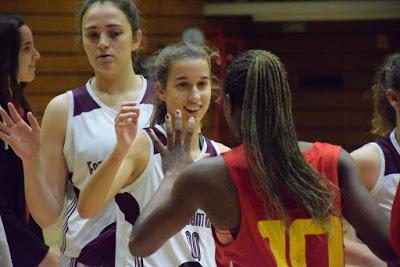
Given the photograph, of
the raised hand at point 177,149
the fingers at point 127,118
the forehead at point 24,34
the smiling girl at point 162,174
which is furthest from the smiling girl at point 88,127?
the raised hand at point 177,149

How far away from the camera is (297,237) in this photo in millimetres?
2072

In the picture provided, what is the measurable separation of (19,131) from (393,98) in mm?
1126

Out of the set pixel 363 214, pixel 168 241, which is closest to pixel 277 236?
pixel 363 214

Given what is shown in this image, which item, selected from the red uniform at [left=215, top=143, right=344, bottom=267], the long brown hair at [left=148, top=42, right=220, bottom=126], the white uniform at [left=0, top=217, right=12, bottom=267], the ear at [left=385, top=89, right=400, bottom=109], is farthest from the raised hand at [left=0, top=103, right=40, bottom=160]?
the ear at [left=385, top=89, right=400, bottom=109]

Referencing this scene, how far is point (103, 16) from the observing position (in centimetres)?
306

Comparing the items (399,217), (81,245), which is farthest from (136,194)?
(399,217)

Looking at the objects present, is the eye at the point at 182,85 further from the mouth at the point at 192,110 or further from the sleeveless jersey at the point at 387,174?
the sleeveless jersey at the point at 387,174

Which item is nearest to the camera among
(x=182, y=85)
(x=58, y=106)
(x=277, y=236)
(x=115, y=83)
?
(x=277, y=236)

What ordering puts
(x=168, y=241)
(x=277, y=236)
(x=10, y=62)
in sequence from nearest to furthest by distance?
1. (x=277, y=236)
2. (x=168, y=241)
3. (x=10, y=62)

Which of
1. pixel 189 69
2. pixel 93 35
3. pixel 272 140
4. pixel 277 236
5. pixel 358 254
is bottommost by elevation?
pixel 358 254

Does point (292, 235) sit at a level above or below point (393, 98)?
below

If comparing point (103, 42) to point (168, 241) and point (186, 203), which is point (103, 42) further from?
point (186, 203)

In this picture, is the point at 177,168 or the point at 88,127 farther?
the point at 88,127

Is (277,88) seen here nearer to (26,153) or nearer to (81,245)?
(26,153)
